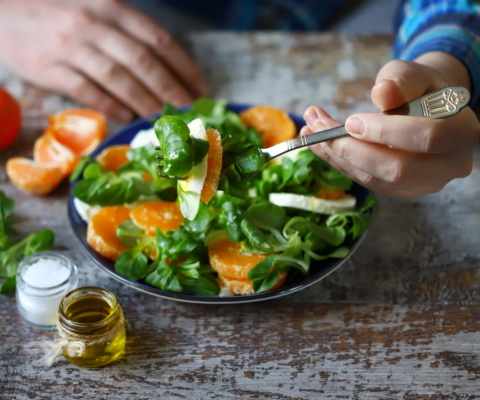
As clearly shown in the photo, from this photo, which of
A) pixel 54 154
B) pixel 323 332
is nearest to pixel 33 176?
pixel 54 154

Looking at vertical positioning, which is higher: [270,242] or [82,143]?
[82,143]

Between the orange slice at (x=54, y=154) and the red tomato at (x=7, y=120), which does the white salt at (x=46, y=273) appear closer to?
the orange slice at (x=54, y=154)

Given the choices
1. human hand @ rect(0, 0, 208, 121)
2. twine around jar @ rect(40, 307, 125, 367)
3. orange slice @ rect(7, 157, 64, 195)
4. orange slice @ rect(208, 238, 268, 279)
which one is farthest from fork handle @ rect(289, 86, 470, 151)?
human hand @ rect(0, 0, 208, 121)

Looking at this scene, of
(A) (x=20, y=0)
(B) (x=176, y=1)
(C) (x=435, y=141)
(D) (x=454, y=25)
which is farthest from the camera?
(B) (x=176, y=1)

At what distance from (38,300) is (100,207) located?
305 millimetres

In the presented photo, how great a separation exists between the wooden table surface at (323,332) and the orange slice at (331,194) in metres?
0.16

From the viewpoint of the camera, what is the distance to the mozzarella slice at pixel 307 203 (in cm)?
116

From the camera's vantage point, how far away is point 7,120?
1511 mm

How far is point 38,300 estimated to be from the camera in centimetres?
103

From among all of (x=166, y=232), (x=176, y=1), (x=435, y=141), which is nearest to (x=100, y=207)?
(x=166, y=232)

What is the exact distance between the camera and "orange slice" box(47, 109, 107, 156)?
1598mm

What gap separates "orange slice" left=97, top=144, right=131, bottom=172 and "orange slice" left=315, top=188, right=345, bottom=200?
57 centimetres

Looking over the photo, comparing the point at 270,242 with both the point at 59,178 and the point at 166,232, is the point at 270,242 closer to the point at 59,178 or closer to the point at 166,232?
the point at 166,232

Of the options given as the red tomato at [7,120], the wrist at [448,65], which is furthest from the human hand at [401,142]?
the red tomato at [7,120]
